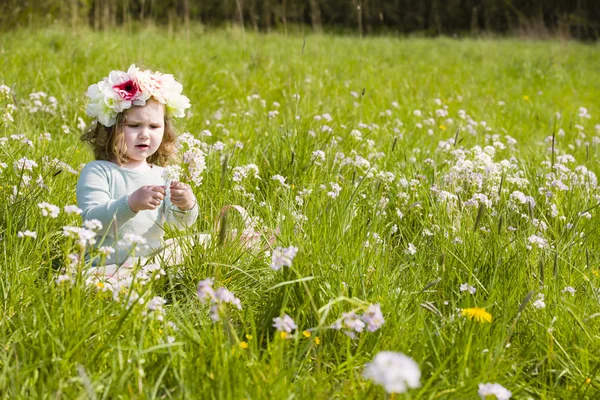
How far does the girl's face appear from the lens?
3098 mm

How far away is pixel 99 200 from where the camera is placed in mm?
3010

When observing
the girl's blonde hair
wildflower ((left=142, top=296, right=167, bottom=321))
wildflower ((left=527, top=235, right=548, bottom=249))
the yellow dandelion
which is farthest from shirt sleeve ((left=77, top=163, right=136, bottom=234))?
wildflower ((left=527, top=235, right=548, bottom=249))

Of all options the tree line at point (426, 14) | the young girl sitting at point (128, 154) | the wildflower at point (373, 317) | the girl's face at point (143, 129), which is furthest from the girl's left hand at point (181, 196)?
the tree line at point (426, 14)

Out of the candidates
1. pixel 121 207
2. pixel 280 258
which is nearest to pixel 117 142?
pixel 121 207

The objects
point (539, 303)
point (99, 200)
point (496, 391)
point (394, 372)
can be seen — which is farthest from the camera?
point (99, 200)

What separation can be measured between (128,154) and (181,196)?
0.47 metres

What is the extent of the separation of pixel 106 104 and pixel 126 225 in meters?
0.56

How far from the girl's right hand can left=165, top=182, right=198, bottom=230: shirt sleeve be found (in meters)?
0.17

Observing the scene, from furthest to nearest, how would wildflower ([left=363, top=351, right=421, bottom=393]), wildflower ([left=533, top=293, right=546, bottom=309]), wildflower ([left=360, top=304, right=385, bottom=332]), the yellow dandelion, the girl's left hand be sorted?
the girl's left hand → wildflower ([left=533, top=293, right=546, bottom=309]) → the yellow dandelion → wildflower ([left=360, top=304, right=385, bottom=332]) → wildflower ([left=363, top=351, right=421, bottom=393])

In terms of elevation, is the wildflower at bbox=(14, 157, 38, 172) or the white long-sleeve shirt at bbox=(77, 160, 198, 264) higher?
the wildflower at bbox=(14, 157, 38, 172)

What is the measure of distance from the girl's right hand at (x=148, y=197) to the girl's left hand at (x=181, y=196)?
8 centimetres

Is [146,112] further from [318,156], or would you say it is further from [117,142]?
[318,156]

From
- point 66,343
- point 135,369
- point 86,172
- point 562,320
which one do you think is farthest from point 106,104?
point 562,320

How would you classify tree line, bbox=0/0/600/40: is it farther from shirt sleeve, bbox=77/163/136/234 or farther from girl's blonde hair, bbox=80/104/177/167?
shirt sleeve, bbox=77/163/136/234
